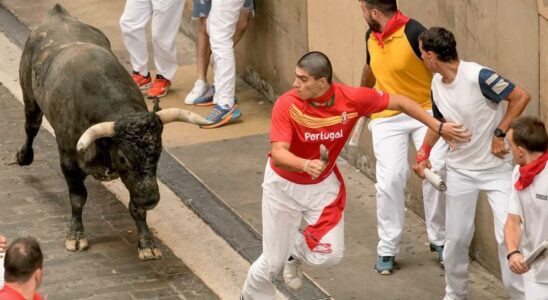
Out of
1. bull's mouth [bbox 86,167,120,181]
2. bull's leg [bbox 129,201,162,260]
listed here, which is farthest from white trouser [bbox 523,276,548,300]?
bull's mouth [bbox 86,167,120,181]

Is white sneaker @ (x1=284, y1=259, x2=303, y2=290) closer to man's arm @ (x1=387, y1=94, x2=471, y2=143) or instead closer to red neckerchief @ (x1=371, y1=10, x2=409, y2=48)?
man's arm @ (x1=387, y1=94, x2=471, y2=143)

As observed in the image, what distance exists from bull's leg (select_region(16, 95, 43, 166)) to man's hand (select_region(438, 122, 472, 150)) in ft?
16.5

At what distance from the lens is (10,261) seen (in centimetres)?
718

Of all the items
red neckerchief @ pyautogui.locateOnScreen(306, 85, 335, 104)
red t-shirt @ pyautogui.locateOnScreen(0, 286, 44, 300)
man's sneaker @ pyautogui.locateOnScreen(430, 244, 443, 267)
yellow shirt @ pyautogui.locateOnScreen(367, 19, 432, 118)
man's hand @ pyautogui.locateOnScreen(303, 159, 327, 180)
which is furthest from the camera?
man's sneaker @ pyautogui.locateOnScreen(430, 244, 443, 267)

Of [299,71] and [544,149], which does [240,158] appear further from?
[544,149]

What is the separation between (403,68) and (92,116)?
2.72 metres

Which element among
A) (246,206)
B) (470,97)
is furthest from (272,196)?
(246,206)

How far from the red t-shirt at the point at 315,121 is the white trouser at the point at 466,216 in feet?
2.86

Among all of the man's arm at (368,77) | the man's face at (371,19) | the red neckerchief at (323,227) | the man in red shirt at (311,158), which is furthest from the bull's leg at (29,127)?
the red neckerchief at (323,227)

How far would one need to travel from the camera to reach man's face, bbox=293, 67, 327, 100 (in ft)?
29.4

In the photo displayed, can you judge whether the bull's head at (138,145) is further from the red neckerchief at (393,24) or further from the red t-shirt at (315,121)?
the red neckerchief at (393,24)

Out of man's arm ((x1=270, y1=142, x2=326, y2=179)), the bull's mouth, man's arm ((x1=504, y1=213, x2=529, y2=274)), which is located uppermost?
man's arm ((x1=270, y1=142, x2=326, y2=179))

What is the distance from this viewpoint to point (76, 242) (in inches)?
452

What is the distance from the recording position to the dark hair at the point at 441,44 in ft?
30.2
